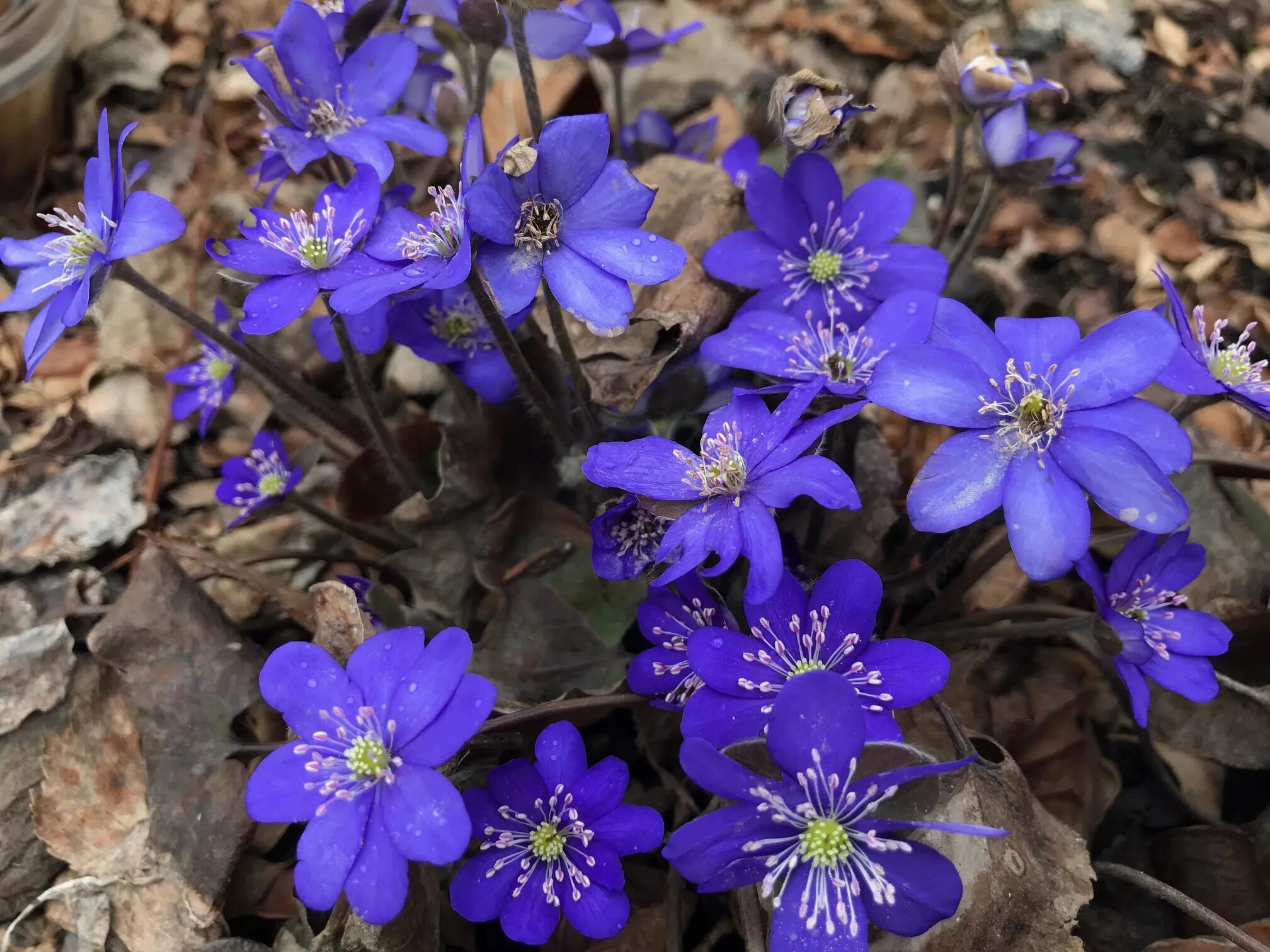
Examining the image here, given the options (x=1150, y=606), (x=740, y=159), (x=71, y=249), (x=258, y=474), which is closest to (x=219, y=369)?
(x=258, y=474)

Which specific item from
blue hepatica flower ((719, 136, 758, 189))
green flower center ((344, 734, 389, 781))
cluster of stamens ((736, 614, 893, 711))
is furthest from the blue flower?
green flower center ((344, 734, 389, 781))

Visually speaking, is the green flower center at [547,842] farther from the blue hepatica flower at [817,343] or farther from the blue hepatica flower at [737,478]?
the blue hepatica flower at [817,343]

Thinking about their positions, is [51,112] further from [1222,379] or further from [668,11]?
[1222,379]

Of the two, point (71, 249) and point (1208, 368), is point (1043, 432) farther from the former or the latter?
point (71, 249)

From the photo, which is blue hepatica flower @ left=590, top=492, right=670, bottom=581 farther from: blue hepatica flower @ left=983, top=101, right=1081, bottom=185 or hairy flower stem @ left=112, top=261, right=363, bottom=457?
blue hepatica flower @ left=983, top=101, right=1081, bottom=185

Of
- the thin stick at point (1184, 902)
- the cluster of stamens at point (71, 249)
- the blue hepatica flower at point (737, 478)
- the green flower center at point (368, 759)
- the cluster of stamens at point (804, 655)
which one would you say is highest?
the cluster of stamens at point (71, 249)

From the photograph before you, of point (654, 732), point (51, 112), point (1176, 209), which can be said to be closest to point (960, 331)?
point (654, 732)

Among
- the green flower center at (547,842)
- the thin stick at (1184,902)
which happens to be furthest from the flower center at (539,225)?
the thin stick at (1184,902)
